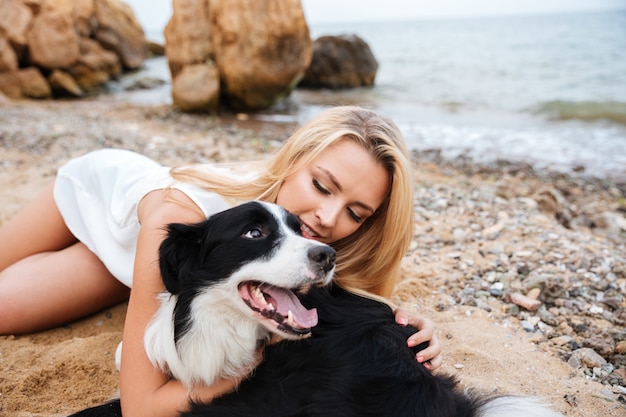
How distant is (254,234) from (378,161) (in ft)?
2.87

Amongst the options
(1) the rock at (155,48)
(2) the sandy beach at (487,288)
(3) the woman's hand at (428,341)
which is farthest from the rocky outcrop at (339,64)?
(3) the woman's hand at (428,341)

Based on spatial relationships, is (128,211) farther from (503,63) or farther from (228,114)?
(503,63)

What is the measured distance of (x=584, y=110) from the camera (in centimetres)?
1214

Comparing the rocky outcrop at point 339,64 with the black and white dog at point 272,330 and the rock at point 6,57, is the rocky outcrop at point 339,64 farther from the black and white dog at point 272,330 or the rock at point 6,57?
the black and white dog at point 272,330

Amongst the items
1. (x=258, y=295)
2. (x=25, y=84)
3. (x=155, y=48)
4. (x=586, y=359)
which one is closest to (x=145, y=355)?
(x=258, y=295)

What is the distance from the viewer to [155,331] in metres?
2.12

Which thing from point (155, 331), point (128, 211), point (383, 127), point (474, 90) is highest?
point (383, 127)

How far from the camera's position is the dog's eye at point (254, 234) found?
6.68 ft

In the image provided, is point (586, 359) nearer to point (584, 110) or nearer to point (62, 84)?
point (584, 110)

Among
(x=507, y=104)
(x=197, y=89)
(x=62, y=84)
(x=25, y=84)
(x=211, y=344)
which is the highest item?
(x=211, y=344)

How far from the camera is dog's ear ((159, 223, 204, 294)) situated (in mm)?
2037

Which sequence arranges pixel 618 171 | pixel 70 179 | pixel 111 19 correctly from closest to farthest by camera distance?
pixel 70 179, pixel 618 171, pixel 111 19

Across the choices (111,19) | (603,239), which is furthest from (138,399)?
(111,19)

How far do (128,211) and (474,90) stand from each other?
574 inches
